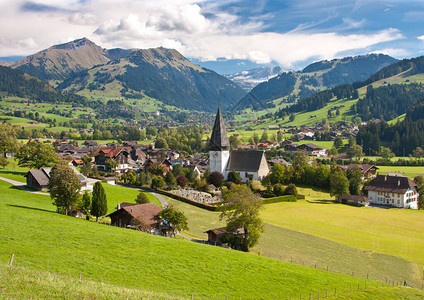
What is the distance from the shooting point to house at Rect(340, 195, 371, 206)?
66.0 m

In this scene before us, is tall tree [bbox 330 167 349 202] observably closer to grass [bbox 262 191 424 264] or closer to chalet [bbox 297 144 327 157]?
grass [bbox 262 191 424 264]

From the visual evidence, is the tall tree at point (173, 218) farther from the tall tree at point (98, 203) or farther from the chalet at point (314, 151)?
the chalet at point (314, 151)

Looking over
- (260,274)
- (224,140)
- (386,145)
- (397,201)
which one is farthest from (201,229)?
(386,145)

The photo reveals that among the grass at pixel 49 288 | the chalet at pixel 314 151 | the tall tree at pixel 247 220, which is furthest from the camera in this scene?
the chalet at pixel 314 151

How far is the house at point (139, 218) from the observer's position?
35.6m

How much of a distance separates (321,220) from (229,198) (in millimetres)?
19968

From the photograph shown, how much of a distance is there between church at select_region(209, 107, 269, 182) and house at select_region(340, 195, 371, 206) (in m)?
16.6

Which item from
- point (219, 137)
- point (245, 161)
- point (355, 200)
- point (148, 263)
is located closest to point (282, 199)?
point (245, 161)

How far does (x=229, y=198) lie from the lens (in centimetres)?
3600

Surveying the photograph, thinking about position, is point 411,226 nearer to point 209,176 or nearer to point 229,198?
point 229,198

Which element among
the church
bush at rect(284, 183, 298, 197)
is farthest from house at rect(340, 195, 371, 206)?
the church

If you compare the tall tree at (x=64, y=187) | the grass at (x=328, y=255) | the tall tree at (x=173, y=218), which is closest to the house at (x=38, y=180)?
the tall tree at (x=64, y=187)

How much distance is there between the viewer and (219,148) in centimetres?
7262

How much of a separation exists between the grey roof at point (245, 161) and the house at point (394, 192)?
23984mm
